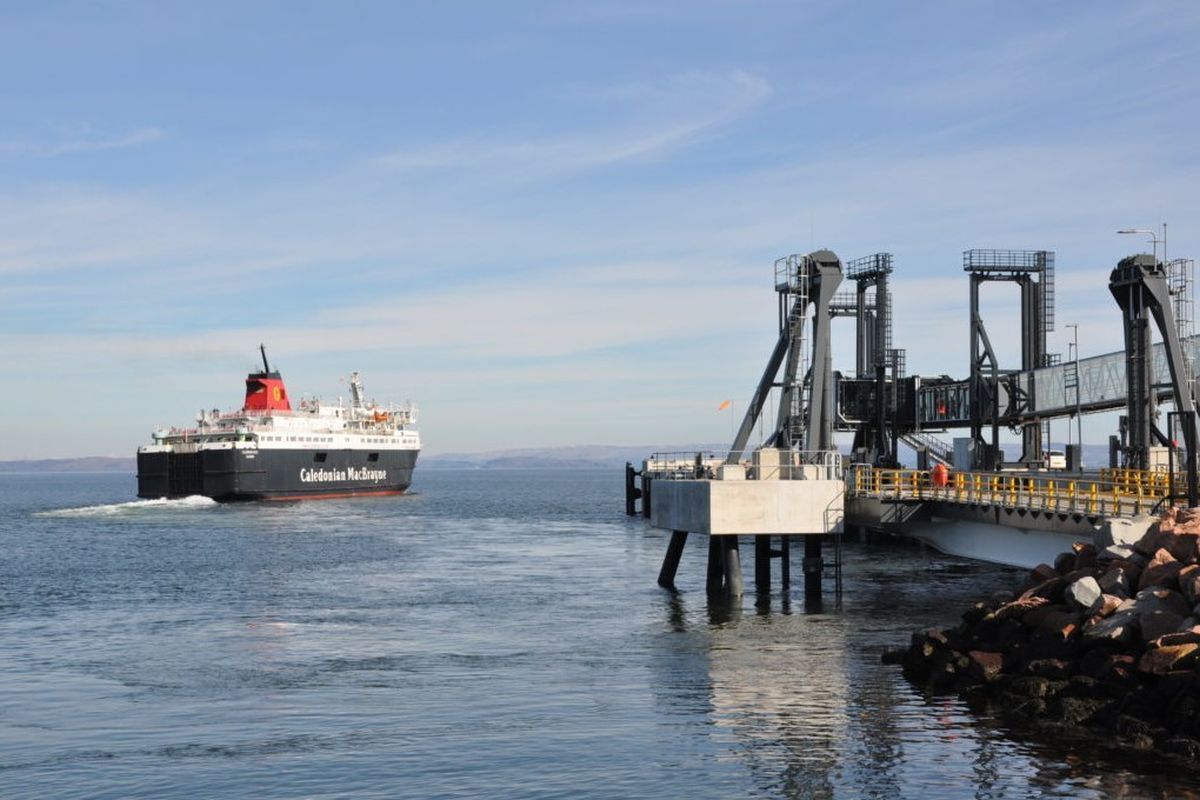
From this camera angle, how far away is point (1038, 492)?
39.0m

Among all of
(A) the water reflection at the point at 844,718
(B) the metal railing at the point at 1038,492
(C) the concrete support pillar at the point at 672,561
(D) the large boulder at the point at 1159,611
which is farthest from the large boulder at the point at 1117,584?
(C) the concrete support pillar at the point at 672,561

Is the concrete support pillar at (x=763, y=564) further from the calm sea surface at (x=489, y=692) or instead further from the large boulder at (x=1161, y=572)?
the large boulder at (x=1161, y=572)

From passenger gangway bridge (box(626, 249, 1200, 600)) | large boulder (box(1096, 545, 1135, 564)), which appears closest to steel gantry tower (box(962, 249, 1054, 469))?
passenger gangway bridge (box(626, 249, 1200, 600))

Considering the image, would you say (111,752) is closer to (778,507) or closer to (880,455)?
(778,507)

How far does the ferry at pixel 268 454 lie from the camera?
376 feet

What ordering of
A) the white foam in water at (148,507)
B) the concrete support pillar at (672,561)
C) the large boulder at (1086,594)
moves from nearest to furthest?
the large boulder at (1086,594), the concrete support pillar at (672,561), the white foam in water at (148,507)

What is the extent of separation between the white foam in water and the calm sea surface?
169 feet

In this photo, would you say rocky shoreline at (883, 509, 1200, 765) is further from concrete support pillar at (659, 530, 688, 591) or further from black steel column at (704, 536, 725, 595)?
concrete support pillar at (659, 530, 688, 591)

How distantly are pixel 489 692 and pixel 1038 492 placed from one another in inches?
706

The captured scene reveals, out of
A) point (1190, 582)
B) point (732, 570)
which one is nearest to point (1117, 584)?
point (1190, 582)

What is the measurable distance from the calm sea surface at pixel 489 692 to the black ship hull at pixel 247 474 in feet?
180

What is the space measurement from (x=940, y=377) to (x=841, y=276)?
2767cm

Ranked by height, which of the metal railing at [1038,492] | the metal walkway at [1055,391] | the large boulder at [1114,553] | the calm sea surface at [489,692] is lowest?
the calm sea surface at [489,692]

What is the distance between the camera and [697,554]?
65.2 metres
